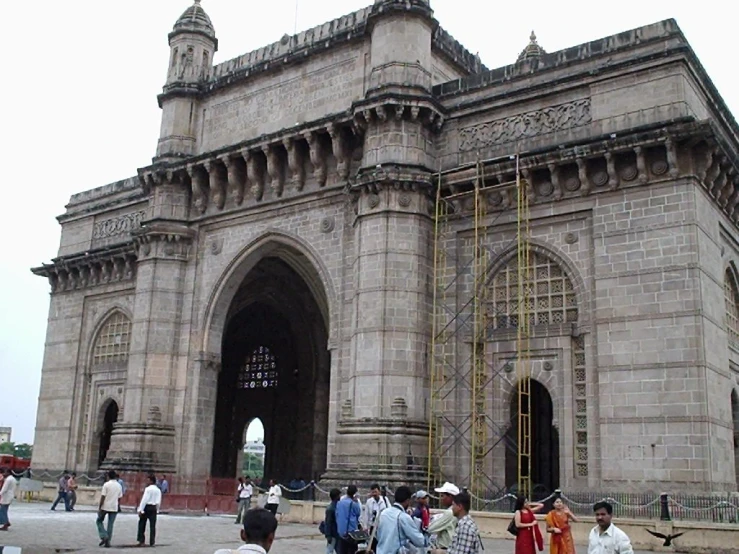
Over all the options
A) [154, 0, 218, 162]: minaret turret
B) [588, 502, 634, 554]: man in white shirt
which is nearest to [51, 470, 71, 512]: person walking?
[154, 0, 218, 162]: minaret turret

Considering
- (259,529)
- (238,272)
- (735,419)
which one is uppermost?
(238,272)

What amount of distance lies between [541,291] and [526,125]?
417cm

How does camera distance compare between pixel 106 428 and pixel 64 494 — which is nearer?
pixel 64 494

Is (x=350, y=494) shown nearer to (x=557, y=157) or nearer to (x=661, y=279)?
(x=661, y=279)

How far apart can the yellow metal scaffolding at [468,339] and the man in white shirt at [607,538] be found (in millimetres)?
11761

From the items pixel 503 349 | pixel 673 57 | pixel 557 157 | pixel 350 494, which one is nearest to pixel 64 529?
pixel 350 494

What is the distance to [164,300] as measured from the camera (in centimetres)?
2639

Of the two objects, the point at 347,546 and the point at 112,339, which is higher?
the point at 112,339

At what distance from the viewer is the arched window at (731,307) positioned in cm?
2066

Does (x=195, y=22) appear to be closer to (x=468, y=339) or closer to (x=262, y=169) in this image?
(x=262, y=169)

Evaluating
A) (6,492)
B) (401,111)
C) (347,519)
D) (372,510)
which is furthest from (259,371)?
(347,519)

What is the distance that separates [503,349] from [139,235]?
43.2 feet

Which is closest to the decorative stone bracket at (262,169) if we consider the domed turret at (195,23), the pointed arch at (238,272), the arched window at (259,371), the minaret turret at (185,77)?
the minaret turret at (185,77)

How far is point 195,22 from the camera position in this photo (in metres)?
28.6
